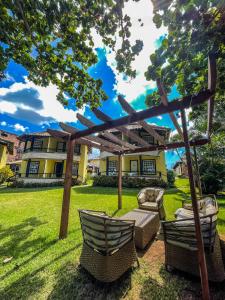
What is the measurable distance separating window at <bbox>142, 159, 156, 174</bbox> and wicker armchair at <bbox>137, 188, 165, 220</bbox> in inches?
516

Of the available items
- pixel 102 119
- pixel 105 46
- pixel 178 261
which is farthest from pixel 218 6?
pixel 178 261

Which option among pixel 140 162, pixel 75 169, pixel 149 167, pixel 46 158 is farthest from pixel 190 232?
pixel 75 169

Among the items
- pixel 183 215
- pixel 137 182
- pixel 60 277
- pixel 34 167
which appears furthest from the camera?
pixel 34 167

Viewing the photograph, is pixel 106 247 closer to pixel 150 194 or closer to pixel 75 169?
pixel 150 194

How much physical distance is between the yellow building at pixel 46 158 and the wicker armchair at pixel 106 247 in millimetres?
19558

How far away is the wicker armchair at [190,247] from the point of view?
2410 millimetres

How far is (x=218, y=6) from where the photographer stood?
9.07 ft

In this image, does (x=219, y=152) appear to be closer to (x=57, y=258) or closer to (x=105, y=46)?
(x=105, y=46)

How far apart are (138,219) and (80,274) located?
1822 mm

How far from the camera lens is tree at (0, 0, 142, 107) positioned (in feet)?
11.2

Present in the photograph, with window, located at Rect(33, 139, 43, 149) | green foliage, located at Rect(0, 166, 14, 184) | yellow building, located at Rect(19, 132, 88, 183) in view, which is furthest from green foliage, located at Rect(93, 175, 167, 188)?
green foliage, located at Rect(0, 166, 14, 184)

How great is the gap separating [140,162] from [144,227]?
15583mm

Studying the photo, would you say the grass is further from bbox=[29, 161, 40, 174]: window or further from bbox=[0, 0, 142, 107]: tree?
bbox=[29, 161, 40, 174]: window

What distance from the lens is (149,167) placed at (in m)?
19.3
